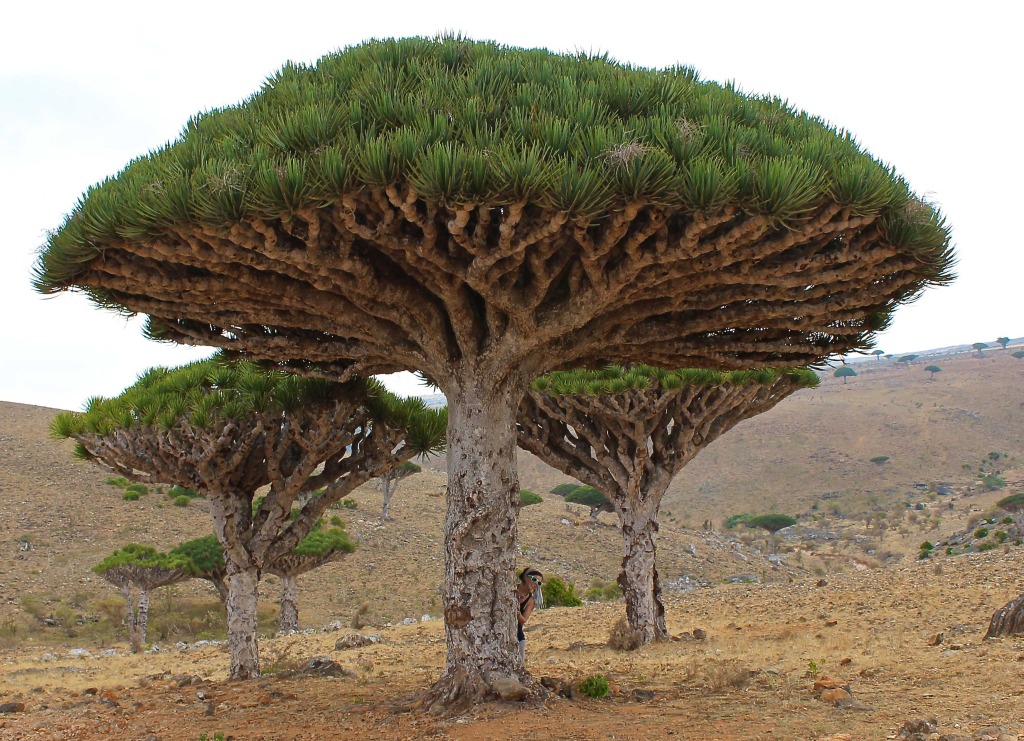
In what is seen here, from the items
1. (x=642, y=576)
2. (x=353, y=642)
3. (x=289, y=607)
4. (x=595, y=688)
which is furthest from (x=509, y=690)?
(x=289, y=607)

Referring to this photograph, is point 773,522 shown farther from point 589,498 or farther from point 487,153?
point 487,153

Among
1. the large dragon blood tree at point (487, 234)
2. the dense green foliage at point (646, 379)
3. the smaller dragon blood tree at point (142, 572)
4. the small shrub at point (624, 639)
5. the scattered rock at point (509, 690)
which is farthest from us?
the smaller dragon blood tree at point (142, 572)

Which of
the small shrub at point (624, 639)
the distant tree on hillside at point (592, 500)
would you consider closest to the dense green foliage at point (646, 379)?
the small shrub at point (624, 639)

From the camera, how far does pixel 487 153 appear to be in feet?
16.3

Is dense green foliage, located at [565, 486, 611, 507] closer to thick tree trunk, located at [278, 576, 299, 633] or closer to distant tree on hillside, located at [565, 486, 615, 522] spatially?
distant tree on hillside, located at [565, 486, 615, 522]

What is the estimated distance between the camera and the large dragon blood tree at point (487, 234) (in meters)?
5.05

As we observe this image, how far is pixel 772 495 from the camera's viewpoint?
175ft

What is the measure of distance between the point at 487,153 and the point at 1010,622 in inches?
342

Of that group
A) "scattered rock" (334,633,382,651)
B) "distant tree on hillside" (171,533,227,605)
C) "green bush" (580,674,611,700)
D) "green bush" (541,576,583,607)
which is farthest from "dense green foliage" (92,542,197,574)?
"green bush" (580,674,611,700)

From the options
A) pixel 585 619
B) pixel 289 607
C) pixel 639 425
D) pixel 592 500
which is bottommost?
pixel 289 607

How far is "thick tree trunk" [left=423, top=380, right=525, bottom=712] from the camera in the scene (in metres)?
6.39

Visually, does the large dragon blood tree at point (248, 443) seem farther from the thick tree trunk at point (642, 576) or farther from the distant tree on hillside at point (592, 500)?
the distant tree on hillside at point (592, 500)

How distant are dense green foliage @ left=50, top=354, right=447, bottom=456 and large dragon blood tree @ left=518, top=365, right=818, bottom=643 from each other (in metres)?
2.73

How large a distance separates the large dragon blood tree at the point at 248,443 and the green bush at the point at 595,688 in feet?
15.3
